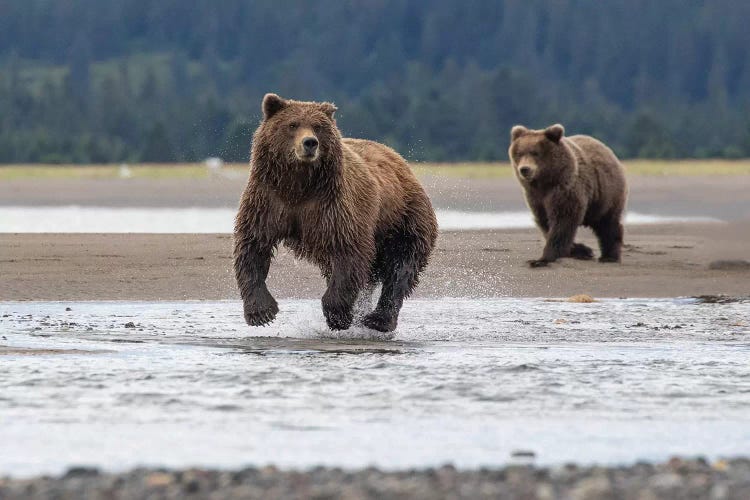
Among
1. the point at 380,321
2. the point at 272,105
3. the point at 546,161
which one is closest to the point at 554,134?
the point at 546,161

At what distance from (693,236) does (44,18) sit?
78.1 m

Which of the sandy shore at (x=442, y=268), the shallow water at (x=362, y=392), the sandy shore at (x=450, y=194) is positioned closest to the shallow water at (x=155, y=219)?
the sandy shore at (x=450, y=194)

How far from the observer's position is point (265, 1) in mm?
94812

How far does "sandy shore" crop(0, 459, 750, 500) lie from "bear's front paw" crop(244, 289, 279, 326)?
3.92 meters

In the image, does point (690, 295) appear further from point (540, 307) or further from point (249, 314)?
point (249, 314)

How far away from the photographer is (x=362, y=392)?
6875 millimetres

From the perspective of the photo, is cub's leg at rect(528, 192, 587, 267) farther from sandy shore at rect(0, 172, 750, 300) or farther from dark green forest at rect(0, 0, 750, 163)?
dark green forest at rect(0, 0, 750, 163)

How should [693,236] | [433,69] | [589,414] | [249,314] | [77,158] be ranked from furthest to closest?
[433,69]
[77,158]
[693,236]
[249,314]
[589,414]

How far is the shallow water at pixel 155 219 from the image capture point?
1880 cm

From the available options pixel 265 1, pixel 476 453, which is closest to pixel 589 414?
pixel 476 453

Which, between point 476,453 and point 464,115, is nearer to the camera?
point 476,453

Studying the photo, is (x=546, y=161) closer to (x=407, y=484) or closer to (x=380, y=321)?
(x=380, y=321)

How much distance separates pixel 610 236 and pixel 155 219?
8637 mm

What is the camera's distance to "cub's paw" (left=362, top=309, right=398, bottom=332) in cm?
952
